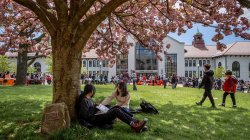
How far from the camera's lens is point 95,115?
23.5ft

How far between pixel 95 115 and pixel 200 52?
79.0 meters

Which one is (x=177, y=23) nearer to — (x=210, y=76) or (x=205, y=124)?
(x=210, y=76)

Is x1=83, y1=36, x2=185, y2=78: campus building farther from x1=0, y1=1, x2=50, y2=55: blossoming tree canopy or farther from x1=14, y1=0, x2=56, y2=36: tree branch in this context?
x1=14, y1=0, x2=56, y2=36: tree branch

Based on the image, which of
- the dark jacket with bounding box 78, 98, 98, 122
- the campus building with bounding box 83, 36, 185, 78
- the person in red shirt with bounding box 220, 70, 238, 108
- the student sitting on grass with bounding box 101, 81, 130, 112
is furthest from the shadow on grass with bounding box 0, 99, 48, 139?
the campus building with bounding box 83, 36, 185, 78

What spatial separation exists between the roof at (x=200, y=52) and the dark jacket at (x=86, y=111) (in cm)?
7635

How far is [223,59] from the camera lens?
74250 mm

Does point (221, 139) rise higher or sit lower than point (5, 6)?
lower

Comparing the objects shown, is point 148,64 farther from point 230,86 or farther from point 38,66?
point 230,86

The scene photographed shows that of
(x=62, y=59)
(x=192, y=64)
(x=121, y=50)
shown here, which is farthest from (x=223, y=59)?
(x=62, y=59)

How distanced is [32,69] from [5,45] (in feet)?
177

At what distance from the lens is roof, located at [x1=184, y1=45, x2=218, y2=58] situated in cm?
8182

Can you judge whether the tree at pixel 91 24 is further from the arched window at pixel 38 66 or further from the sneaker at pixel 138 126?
the arched window at pixel 38 66

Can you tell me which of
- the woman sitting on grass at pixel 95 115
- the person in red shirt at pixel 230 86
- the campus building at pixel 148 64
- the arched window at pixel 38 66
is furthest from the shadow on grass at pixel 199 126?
the arched window at pixel 38 66

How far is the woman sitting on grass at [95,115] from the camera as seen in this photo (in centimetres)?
696
